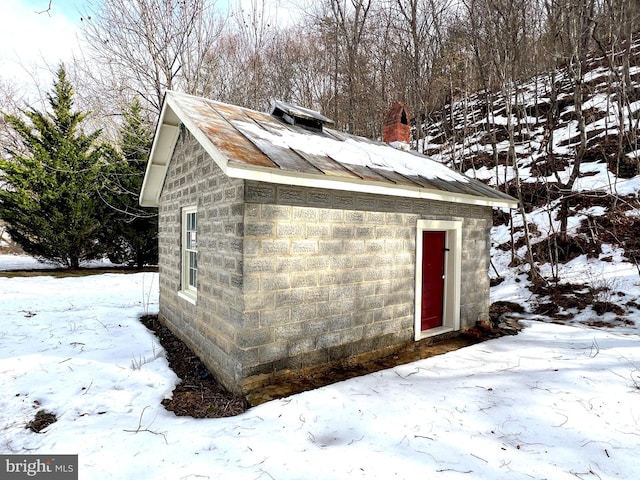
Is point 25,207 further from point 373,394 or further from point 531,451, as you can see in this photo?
point 531,451

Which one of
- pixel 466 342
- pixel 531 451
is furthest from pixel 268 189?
pixel 466 342

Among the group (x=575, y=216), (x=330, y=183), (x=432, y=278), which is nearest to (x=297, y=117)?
(x=330, y=183)

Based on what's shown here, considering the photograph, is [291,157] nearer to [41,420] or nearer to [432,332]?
[41,420]

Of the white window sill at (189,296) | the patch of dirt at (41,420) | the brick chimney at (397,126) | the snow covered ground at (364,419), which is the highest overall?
the brick chimney at (397,126)

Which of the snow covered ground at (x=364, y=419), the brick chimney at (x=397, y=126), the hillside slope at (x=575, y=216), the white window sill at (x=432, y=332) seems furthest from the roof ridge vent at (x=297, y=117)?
the hillside slope at (x=575, y=216)

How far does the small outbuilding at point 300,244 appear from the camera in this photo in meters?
3.91

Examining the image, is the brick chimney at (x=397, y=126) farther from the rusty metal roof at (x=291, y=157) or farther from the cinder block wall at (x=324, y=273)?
the cinder block wall at (x=324, y=273)

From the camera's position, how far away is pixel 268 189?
3.95 metres

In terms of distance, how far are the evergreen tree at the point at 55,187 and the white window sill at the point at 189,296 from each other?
412 inches

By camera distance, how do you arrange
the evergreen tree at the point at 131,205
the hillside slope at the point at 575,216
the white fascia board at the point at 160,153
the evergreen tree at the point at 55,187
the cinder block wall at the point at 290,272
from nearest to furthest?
1. the cinder block wall at the point at 290,272
2. the white fascia board at the point at 160,153
3. the hillside slope at the point at 575,216
4. the evergreen tree at the point at 55,187
5. the evergreen tree at the point at 131,205

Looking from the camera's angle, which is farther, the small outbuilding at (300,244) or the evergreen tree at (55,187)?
the evergreen tree at (55,187)

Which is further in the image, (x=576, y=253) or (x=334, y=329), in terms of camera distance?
(x=576, y=253)

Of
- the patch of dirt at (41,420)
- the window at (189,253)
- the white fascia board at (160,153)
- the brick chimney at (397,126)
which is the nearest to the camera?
the patch of dirt at (41,420)

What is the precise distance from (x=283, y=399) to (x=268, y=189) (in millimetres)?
2405
